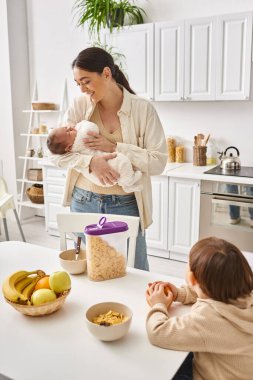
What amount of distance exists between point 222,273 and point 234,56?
2576mm

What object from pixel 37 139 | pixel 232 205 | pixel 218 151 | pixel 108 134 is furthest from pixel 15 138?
pixel 108 134

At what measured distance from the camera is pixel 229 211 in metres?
3.22

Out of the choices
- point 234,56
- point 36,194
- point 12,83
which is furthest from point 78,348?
point 12,83

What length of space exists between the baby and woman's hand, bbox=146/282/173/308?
65cm

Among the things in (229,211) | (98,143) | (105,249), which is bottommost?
(229,211)

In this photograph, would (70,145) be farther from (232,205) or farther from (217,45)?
(217,45)

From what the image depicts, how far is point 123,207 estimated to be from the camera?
6.31 ft

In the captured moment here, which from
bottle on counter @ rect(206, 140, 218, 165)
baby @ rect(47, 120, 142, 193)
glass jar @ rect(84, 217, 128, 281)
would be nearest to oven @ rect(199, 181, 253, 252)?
bottle on counter @ rect(206, 140, 218, 165)

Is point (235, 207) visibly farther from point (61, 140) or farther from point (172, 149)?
point (61, 140)

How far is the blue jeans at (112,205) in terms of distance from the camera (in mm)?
1910

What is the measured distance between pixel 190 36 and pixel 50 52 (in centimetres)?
192

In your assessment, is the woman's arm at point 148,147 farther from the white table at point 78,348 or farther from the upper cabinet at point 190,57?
the upper cabinet at point 190,57

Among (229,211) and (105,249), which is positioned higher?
(105,249)

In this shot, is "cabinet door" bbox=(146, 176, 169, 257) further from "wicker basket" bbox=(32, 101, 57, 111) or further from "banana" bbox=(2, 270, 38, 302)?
"banana" bbox=(2, 270, 38, 302)
